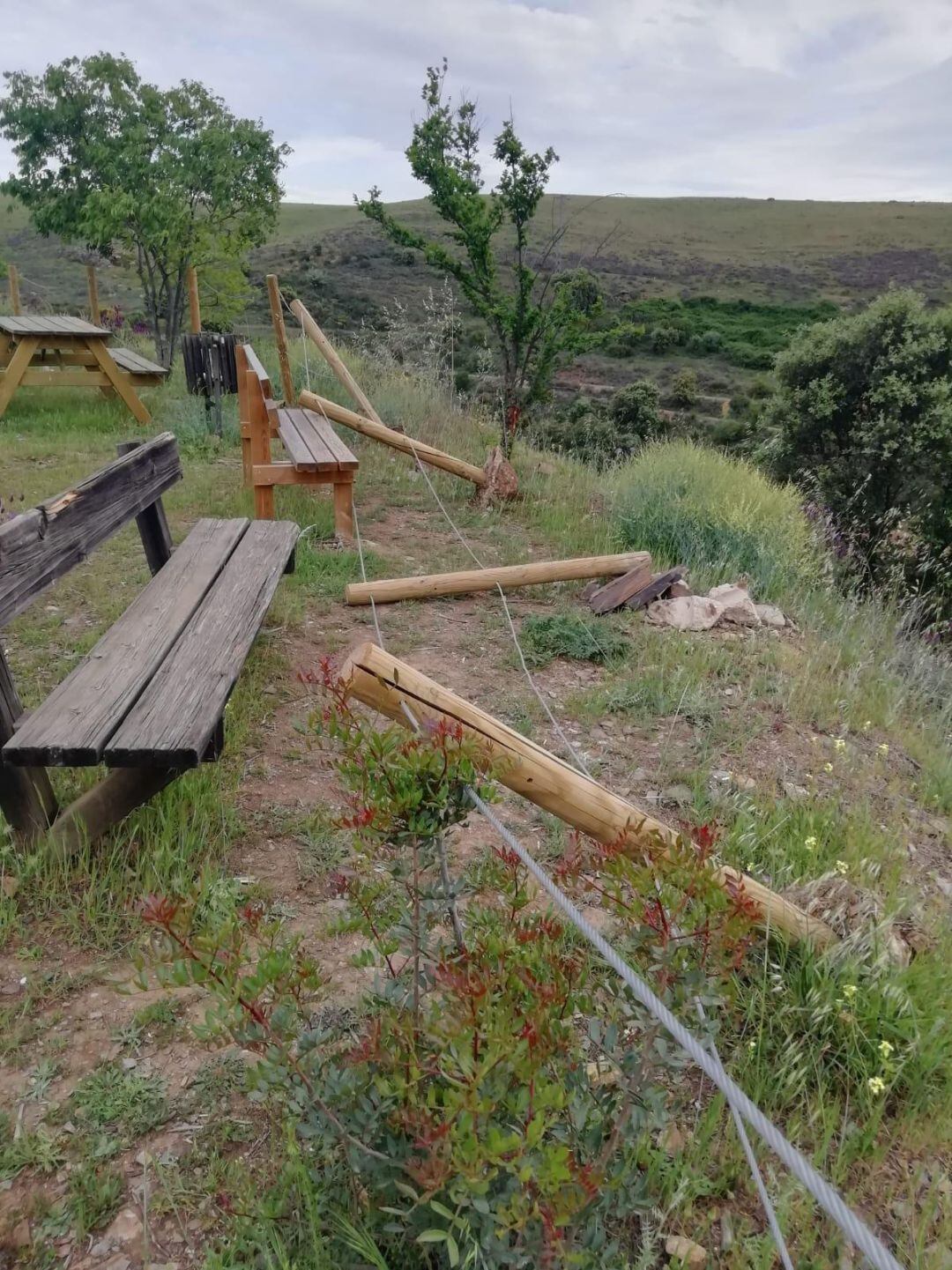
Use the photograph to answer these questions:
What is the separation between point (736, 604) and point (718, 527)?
113 centimetres

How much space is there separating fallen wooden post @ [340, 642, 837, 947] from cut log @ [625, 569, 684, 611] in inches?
106

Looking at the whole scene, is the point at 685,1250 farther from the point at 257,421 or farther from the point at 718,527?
the point at 257,421

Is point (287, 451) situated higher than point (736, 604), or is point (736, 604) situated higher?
point (287, 451)

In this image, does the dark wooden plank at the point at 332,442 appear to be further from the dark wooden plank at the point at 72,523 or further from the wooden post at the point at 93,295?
the wooden post at the point at 93,295

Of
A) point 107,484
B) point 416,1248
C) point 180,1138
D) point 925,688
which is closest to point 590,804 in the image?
point 416,1248

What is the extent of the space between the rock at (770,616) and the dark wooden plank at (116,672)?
2805mm

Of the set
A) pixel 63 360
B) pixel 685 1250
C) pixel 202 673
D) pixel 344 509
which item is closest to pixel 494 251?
pixel 344 509

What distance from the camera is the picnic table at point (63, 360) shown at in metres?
7.42

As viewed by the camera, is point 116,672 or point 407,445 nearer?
point 116,672

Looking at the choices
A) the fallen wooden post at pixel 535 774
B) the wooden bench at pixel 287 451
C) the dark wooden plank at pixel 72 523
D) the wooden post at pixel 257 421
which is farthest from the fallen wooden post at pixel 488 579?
the fallen wooden post at pixel 535 774

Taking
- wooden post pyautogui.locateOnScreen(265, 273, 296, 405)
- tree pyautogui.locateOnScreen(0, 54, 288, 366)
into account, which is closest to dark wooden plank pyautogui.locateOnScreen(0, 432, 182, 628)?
wooden post pyautogui.locateOnScreen(265, 273, 296, 405)

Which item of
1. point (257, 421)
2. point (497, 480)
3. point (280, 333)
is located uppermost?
point (280, 333)

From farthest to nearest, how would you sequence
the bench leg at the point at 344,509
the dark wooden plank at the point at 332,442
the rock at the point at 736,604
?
the bench leg at the point at 344,509 → the dark wooden plank at the point at 332,442 → the rock at the point at 736,604

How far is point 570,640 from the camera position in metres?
4.08
